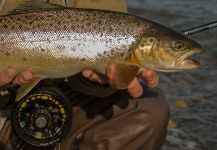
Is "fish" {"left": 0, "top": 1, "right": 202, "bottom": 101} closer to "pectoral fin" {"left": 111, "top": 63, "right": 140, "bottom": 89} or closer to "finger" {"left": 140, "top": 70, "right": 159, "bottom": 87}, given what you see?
"pectoral fin" {"left": 111, "top": 63, "right": 140, "bottom": 89}

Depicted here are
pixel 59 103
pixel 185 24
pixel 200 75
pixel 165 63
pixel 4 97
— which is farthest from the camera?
pixel 185 24

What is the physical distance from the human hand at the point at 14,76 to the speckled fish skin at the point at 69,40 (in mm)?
33

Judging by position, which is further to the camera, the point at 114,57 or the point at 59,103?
the point at 59,103

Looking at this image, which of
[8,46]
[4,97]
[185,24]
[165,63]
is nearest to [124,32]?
[165,63]

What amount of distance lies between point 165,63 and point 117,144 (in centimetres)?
103

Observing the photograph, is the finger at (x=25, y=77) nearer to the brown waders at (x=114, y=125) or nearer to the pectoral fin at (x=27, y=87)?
the pectoral fin at (x=27, y=87)

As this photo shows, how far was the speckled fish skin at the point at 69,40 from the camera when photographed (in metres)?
3.24

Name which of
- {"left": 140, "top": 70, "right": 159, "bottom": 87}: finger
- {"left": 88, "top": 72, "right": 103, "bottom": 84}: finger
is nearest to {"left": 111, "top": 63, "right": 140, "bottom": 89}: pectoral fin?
{"left": 140, "top": 70, "right": 159, "bottom": 87}: finger

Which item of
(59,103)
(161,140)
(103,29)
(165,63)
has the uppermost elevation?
(103,29)

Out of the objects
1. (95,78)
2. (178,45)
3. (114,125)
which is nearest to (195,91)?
(114,125)

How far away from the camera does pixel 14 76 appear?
3439 millimetres

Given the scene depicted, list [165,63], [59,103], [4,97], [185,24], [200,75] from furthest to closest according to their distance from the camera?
[185,24]
[200,75]
[4,97]
[59,103]
[165,63]

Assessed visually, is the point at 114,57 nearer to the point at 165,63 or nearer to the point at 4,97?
the point at 165,63

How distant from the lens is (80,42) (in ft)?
10.7
